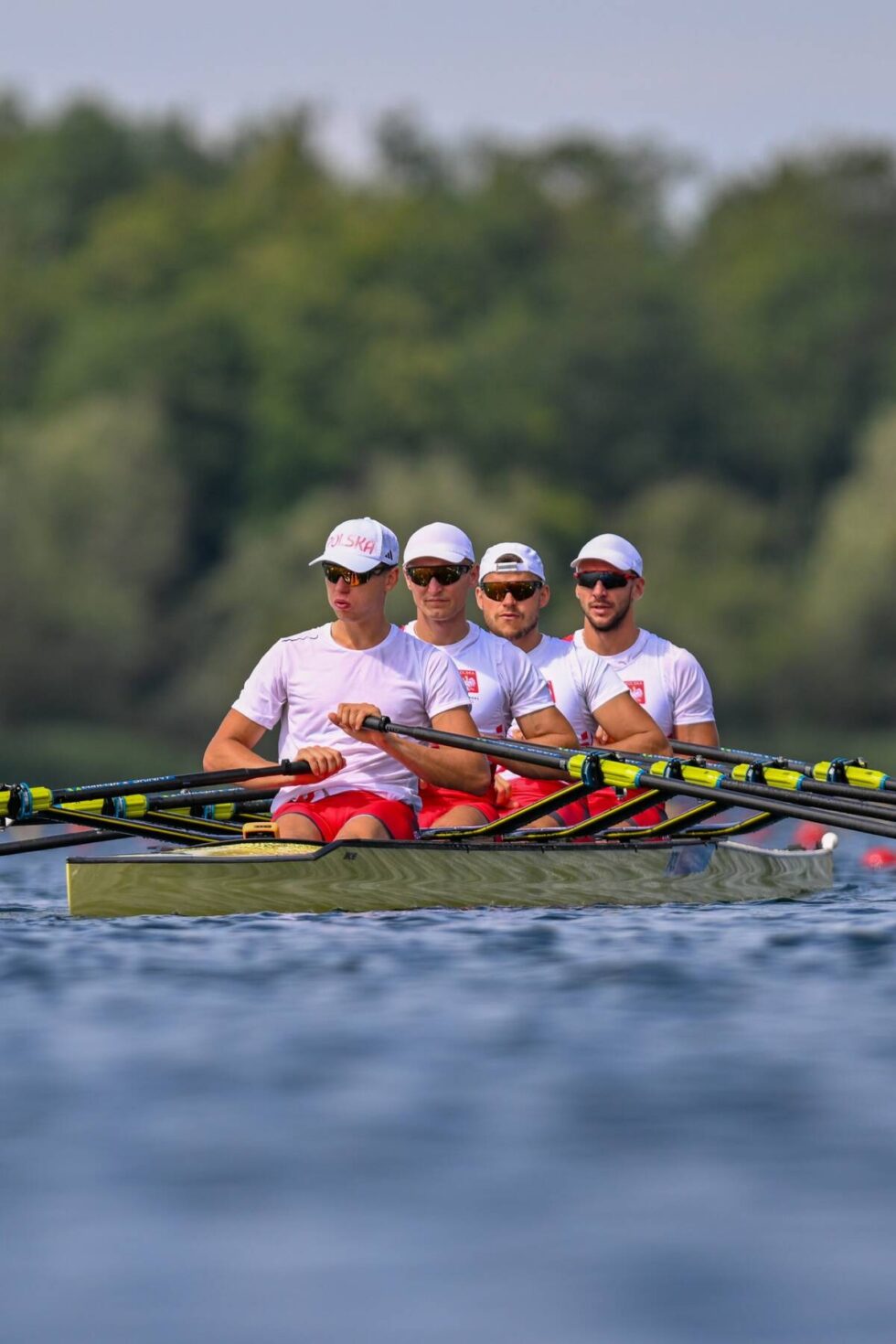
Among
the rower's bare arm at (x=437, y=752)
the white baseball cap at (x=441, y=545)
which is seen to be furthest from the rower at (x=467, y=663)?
the rower's bare arm at (x=437, y=752)

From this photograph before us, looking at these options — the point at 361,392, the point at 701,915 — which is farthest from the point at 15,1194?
the point at 361,392

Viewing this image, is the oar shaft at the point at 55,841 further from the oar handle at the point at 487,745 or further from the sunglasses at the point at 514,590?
the sunglasses at the point at 514,590

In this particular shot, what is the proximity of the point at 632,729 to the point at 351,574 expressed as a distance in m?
2.64

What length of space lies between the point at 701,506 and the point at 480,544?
6.16m

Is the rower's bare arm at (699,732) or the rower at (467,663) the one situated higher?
the rower at (467,663)

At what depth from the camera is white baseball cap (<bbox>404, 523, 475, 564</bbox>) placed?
37.9ft

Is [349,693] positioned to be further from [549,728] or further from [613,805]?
[613,805]

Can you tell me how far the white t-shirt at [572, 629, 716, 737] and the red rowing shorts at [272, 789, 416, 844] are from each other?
2.88 meters

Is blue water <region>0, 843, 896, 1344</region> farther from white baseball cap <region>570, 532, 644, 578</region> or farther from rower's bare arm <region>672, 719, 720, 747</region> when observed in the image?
rower's bare arm <region>672, 719, 720, 747</region>

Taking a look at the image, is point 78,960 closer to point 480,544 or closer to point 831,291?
point 480,544

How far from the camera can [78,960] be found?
890cm

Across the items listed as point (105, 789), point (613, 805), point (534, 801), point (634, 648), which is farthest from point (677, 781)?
point (105, 789)

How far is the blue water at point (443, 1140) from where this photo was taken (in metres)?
4.84

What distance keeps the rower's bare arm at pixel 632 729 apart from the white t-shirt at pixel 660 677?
3.07ft
